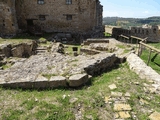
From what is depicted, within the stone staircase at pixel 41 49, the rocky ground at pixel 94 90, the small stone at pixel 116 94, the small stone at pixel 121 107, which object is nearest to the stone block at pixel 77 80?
the rocky ground at pixel 94 90

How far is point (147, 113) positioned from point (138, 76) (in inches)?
94.0

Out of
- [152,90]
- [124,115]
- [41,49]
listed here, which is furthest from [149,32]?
[124,115]

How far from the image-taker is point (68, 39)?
2055cm

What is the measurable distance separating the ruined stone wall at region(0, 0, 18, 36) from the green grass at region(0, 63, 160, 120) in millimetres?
14273

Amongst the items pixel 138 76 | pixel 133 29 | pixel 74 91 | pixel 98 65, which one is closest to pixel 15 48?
pixel 98 65

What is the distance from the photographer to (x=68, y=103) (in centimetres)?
452

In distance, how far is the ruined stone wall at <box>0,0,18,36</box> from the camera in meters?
17.3

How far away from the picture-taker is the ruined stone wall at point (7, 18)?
17291 millimetres

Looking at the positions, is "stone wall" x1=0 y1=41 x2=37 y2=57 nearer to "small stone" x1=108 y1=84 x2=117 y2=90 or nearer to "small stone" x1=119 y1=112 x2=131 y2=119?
"small stone" x1=108 y1=84 x2=117 y2=90

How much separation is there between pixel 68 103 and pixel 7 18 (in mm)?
16213

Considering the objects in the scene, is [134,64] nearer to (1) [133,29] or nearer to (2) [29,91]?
(2) [29,91]

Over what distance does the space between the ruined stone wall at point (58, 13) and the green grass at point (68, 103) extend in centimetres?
1682

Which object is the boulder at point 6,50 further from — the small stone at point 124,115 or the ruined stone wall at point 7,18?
the small stone at point 124,115

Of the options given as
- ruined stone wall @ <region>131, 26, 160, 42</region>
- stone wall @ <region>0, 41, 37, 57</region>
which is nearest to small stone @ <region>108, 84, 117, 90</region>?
stone wall @ <region>0, 41, 37, 57</region>
